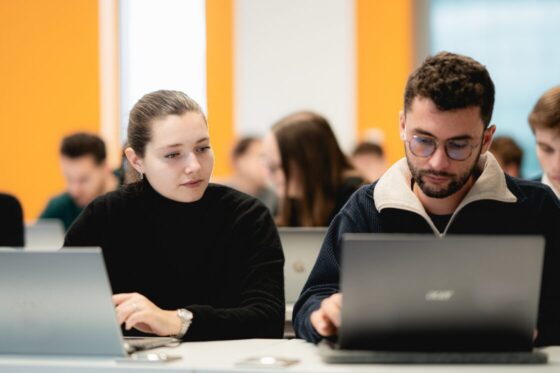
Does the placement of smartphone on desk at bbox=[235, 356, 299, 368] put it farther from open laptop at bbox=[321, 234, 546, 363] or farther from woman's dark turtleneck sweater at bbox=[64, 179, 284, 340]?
woman's dark turtleneck sweater at bbox=[64, 179, 284, 340]

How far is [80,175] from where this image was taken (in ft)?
16.5

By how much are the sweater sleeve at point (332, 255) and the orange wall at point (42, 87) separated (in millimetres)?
4951

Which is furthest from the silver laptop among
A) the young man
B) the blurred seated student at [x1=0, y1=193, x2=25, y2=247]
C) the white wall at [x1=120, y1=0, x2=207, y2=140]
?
the white wall at [x1=120, y1=0, x2=207, y2=140]

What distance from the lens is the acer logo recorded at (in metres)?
1.62

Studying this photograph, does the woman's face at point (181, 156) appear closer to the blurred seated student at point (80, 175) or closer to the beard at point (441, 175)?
the beard at point (441, 175)

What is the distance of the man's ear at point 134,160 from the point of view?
2484 millimetres

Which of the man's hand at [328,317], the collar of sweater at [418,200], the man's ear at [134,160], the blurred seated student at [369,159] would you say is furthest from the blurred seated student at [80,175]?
the man's hand at [328,317]

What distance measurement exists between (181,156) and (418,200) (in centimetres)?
63

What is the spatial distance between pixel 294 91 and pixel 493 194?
5071 millimetres

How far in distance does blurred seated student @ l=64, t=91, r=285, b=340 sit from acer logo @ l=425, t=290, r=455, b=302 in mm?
777

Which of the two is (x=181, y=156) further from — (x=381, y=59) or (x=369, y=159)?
(x=381, y=59)

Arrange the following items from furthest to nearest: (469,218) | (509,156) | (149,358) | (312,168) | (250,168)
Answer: (250,168) < (509,156) < (312,168) < (469,218) < (149,358)

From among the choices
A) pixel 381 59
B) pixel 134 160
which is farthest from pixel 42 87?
pixel 134 160

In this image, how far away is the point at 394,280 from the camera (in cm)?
161
